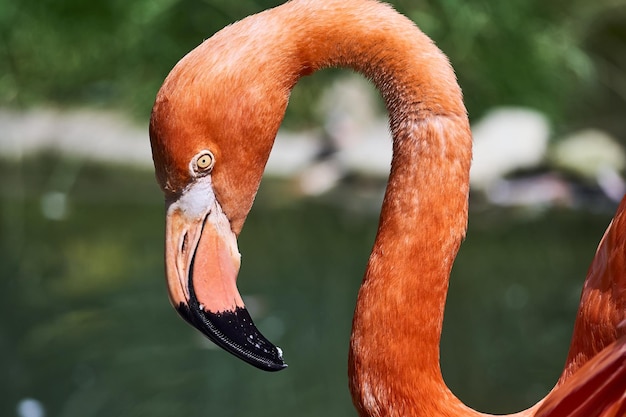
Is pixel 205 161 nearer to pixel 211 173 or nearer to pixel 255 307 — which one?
pixel 211 173

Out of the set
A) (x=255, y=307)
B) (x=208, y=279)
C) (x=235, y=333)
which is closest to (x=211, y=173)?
(x=208, y=279)

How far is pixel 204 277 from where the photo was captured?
71.4 inches

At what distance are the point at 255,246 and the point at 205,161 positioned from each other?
3826 millimetres

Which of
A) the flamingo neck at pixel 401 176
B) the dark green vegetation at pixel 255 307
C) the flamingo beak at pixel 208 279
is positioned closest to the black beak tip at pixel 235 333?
the flamingo beak at pixel 208 279

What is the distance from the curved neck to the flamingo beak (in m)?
0.23

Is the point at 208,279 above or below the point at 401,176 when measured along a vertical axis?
below

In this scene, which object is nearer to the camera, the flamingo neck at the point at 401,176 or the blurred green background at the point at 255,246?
the flamingo neck at the point at 401,176

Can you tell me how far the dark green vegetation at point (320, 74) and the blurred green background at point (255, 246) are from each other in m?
0.01

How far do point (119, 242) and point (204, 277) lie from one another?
13.0 feet

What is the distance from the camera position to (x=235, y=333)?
1.82 meters

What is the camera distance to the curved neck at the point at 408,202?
1.85m

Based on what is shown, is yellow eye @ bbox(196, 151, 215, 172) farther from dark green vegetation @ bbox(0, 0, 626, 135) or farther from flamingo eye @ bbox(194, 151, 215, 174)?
dark green vegetation @ bbox(0, 0, 626, 135)

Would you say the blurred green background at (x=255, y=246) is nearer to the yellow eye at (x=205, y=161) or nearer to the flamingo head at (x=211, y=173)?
the flamingo head at (x=211, y=173)

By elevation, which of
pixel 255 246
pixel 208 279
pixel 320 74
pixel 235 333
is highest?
pixel 320 74
